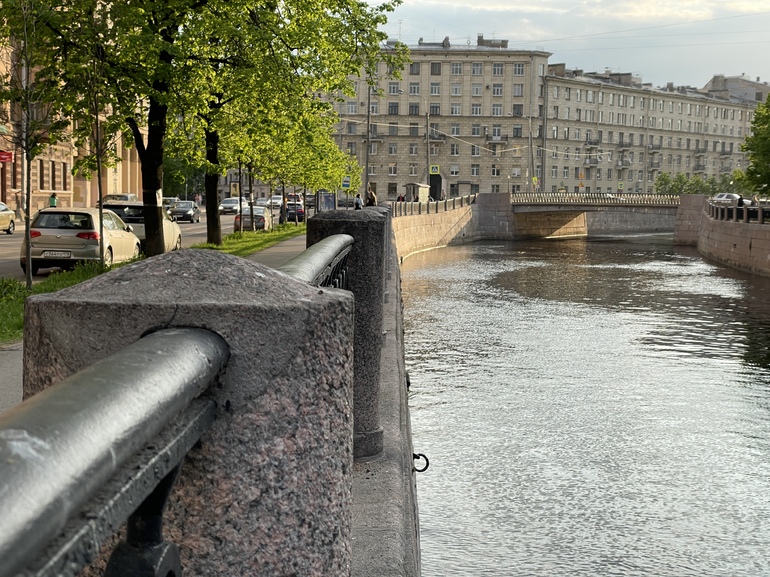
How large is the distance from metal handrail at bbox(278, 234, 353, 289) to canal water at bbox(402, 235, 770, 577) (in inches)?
185

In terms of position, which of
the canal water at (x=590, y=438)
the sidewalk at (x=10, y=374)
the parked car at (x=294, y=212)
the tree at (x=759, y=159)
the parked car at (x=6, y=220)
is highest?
the tree at (x=759, y=159)

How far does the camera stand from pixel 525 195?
231 ft

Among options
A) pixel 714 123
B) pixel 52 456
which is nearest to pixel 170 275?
pixel 52 456

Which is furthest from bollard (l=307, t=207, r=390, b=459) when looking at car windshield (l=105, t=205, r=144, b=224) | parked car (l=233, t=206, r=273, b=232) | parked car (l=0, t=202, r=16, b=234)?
parked car (l=233, t=206, r=273, b=232)

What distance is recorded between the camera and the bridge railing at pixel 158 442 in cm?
92

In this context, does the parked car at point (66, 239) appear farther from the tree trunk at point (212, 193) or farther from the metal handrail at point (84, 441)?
the metal handrail at point (84, 441)

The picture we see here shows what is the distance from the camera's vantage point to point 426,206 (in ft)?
173

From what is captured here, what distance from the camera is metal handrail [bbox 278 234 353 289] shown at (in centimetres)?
266

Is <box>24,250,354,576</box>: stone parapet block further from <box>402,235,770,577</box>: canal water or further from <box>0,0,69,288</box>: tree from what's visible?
<box>0,0,69,288</box>: tree

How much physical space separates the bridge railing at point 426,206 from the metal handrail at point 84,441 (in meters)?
41.7

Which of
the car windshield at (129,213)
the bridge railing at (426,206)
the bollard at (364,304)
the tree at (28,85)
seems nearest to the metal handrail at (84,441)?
the bollard at (364,304)

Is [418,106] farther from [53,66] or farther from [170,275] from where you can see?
[170,275]

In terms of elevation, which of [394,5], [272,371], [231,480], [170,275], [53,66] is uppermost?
[394,5]

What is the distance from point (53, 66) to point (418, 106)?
9454cm
